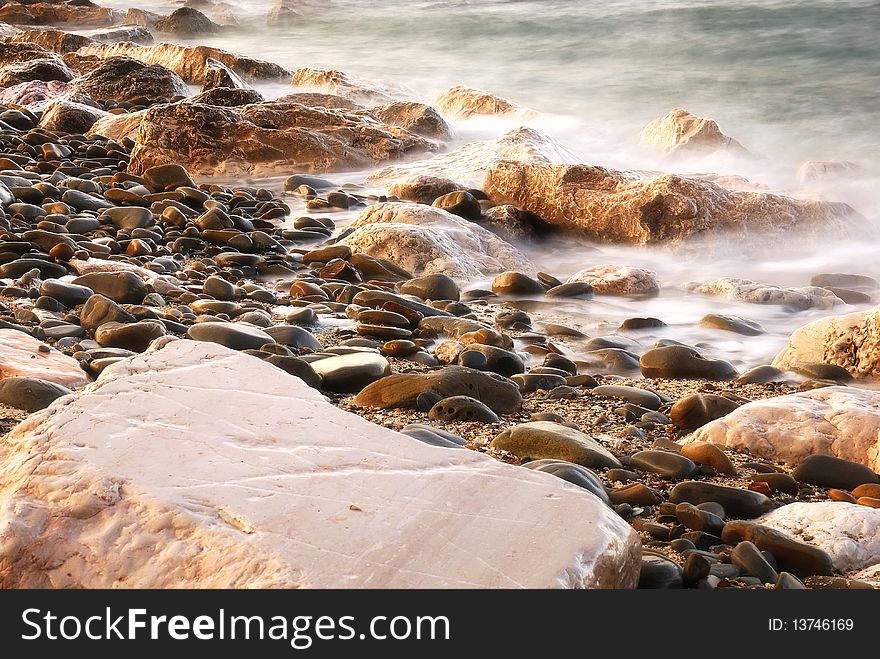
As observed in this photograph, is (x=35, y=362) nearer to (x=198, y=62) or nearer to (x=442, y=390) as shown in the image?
(x=442, y=390)

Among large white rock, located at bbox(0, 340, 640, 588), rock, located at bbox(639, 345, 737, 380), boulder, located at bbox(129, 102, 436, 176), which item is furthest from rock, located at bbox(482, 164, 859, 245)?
large white rock, located at bbox(0, 340, 640, 588)

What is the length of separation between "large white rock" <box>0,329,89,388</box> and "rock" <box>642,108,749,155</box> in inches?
279

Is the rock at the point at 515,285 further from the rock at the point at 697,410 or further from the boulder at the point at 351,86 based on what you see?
the boulder at the point at 351,86

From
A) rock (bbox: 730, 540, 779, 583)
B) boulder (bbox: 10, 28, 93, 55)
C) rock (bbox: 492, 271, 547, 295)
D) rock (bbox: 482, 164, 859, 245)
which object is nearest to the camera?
rock (bbox: 730, 540, 779, 583)

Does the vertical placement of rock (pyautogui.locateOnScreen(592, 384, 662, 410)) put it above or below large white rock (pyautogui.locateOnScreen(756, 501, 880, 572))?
below

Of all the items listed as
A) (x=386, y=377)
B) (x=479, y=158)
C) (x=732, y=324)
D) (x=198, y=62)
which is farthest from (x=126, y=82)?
(x=386, y=377)

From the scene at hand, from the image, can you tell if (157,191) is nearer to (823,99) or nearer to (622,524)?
(622,524)

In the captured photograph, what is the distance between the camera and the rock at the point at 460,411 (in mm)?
2988

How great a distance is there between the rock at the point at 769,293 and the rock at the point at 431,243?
112 cm

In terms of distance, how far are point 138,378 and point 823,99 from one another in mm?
10668

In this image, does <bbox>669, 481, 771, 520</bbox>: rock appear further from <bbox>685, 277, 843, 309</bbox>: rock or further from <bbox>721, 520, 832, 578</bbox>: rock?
<bbox>685, 277, 843, 309</bbox>: rock

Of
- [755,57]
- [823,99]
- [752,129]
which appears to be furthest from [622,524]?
[755,57]

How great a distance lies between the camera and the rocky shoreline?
5.60ft

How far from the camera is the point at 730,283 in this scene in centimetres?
525
